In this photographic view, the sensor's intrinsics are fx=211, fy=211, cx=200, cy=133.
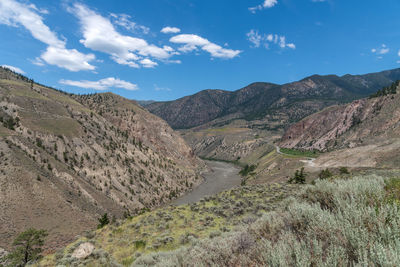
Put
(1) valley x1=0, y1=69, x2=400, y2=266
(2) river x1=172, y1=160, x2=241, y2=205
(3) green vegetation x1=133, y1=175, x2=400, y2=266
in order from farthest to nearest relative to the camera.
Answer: (2) river x1=172, y1=160, x2=241, y2=205, (1) valley x1=0, y1=69, x2=400, y2=266, (3) green vegetation x1=133, y1=175, x2=400, y2=266

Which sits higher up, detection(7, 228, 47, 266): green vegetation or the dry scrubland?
the dry scrubland

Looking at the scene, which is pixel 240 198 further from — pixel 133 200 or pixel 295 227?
pixel 133 200

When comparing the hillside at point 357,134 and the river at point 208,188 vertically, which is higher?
the hillside at point 357,134

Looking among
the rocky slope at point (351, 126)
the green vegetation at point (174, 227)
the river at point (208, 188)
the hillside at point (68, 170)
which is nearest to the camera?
the green vegetation at point (174, 227)

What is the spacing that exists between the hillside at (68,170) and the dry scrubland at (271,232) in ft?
61.7

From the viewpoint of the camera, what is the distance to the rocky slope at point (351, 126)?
69.9 m

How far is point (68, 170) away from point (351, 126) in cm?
10448

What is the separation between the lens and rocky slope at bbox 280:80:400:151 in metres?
69.9

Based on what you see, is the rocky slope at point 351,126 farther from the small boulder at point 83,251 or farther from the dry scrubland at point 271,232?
the small boulder at point 83,251

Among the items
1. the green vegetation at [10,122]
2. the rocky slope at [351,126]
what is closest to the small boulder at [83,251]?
the green vegetation at [10,122]

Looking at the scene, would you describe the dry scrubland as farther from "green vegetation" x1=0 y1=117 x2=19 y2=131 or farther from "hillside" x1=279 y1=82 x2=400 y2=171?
"green vegetation" x1=0 y1=117 x2=19 y2=131

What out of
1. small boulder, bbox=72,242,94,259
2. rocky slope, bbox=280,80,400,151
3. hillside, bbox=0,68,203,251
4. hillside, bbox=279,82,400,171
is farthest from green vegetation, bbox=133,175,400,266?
rocky slope, bbox=280,80,400,151

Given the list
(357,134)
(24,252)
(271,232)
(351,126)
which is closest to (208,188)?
(357,134)

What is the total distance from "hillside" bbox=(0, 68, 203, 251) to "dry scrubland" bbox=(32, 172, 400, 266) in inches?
740
